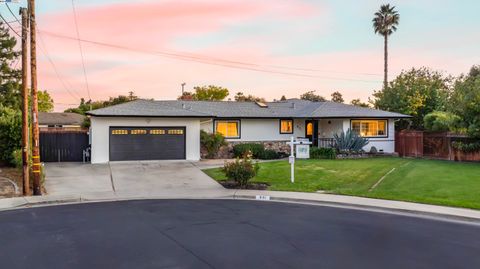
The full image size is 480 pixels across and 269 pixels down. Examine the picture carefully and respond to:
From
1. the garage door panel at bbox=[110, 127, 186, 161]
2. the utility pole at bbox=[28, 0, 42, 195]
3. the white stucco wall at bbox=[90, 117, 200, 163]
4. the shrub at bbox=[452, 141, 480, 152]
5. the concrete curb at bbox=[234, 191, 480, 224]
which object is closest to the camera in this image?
the concrete curb at bbox=[234, 191, 480, 224]

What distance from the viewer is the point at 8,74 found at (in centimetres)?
4788

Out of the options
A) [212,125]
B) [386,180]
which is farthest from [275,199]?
[212,125]

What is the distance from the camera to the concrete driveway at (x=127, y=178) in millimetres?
15781

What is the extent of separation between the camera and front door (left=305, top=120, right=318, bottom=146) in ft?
104

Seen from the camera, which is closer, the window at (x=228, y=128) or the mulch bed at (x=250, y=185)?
the mulch bed at (x=250, y=185)

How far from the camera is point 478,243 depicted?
8539 mm

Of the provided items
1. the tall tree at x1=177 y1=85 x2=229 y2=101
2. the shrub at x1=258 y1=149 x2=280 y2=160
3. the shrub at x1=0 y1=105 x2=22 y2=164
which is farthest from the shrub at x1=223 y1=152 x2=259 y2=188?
the tall tree at x1=177 y1=85 x2=229 y2=101

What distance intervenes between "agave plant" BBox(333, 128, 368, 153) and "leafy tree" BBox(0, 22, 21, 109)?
125 feet

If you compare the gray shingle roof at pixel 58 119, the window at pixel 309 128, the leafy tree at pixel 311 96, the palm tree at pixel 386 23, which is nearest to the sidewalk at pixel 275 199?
the window at pixel 309 128

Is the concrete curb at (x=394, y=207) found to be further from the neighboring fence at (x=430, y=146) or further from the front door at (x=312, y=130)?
the front door at (x=312, y=130)

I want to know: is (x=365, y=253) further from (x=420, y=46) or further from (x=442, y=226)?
(x=420, y=46)

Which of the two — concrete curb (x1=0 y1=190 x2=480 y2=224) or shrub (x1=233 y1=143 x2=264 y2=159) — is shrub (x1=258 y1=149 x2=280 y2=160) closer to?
shrub (x1=233 y1=143 x2=264 y2=159)

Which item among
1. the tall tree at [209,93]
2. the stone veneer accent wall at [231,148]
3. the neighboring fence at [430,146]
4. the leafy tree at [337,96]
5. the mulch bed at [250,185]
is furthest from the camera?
the leafy tree at [337,96]

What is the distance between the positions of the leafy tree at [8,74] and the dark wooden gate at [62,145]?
26.4 meters
